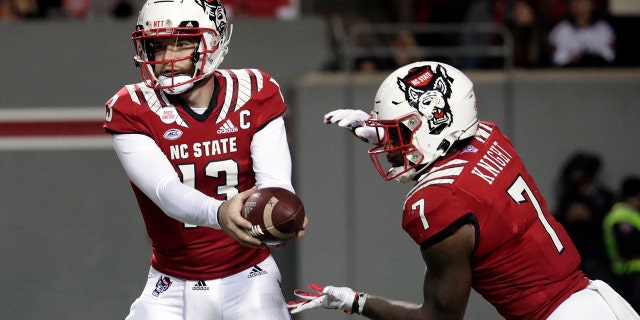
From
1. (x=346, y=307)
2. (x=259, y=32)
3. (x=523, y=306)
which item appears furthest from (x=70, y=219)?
(x=523, y=306)

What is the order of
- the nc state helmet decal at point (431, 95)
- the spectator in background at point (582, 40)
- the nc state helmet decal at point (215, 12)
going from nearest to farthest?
the nc state helmet decal at point (431, 95), the nc state helmet decal at point (215, 12), the spectator in background at point (582, 40)

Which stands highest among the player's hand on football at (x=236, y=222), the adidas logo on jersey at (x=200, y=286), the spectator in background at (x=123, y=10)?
the spectator in background at (x=123, y=10)

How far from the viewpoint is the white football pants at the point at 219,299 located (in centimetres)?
389

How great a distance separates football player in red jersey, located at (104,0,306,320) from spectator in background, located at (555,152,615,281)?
3715 mm

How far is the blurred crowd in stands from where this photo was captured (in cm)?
767

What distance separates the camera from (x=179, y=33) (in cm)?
393

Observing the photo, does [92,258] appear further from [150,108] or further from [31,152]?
[150,108]

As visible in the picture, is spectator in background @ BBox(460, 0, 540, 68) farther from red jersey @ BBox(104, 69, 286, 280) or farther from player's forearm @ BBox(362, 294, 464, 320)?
player's forearm @ BBox(362, 294, 464, 320)

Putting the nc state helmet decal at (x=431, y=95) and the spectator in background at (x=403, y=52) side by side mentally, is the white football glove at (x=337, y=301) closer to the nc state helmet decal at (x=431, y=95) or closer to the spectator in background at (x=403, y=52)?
the nc state helmet decal at (x=431, y=95)

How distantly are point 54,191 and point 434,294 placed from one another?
4.95 metres

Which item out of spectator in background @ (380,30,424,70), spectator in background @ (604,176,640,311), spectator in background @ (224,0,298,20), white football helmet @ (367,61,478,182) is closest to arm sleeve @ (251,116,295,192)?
white football helmet @ (367,61,478,182)

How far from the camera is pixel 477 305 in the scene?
742 centimetres

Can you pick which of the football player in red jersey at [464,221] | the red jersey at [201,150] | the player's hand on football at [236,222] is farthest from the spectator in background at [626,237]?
the player's hand on football at [236,222]

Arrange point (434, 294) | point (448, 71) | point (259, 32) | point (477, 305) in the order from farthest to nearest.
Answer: point (259, 32) < point (477, 305) < point (448, 71) < point (434, 294)
